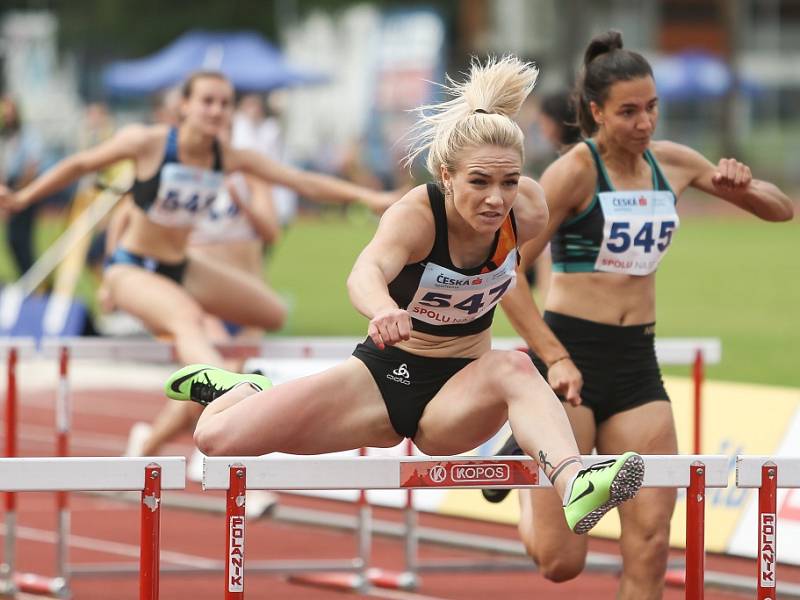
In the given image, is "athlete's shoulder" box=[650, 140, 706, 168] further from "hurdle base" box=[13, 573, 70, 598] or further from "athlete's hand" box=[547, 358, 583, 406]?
"hurdle base" box=[13, 573, 70, 598]

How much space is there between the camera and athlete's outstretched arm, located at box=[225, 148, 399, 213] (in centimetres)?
657

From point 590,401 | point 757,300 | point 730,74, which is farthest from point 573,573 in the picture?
point 730,74

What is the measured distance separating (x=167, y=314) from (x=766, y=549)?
3.42 metres

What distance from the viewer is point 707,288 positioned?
67.7 ft

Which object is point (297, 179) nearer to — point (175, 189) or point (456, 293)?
point (175, 189)

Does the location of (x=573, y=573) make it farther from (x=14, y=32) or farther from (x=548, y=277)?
(x=14, y=32)

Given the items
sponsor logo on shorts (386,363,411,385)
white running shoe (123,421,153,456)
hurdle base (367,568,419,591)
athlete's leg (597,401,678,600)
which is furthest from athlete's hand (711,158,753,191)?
white running shoe (123,421,153,456)

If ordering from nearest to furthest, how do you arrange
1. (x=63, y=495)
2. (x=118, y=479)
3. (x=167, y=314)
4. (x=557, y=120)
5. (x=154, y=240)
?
(x=118, y=479) → (x=63, y=495) → (x=167, y=314) → (x=557, y=120) → (x=154, y=240)

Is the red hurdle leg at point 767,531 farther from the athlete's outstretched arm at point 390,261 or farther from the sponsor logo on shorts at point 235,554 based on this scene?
the sponsor logo on shorts at point 235,554

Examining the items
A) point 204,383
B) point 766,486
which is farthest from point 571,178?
point 766,486

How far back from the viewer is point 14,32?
55.2m

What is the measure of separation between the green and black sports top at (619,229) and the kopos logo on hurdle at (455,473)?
1.27m

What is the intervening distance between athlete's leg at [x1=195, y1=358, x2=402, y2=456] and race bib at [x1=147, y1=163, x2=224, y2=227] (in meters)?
2.59

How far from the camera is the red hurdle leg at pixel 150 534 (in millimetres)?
3594
